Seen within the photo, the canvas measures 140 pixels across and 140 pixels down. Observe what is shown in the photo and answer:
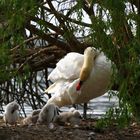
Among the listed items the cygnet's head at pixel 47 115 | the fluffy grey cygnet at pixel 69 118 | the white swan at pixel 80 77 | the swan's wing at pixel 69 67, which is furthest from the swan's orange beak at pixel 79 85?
the cygnet's head at pixel 47 115

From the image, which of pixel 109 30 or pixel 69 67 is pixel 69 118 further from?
pixel 109 30

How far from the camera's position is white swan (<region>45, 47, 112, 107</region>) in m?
7.74

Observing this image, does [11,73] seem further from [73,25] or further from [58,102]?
[73,25]

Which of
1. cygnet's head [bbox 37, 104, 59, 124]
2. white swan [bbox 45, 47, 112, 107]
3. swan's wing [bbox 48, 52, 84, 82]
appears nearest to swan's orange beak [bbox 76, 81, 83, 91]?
white swan [bbox 45, 47, 112, 107]

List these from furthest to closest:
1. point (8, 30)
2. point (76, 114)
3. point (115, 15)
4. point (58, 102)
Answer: point (58, 102) → point (76, 114) → point (8, 30) → point (115, 15)

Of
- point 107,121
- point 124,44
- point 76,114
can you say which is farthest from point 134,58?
point 76,114

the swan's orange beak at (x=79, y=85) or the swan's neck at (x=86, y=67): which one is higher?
the swan's neck at (x=86, y=67)

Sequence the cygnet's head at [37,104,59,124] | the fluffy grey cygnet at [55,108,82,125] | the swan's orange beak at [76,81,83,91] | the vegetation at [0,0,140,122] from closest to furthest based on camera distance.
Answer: the vegetation at [0,0,140,122] < the cygnet's head at [37,104,59,124] < the fluffy grey cygnet at [55,108,82,125] < the swan's orange beak at [76,81,83,91]

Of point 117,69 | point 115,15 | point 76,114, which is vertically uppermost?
point 115,15

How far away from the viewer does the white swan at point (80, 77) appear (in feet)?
25.4

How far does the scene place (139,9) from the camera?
5512mm

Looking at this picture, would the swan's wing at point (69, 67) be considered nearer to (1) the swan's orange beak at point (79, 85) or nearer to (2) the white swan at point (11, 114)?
(1) the swan's orange beak at point (79, 85)

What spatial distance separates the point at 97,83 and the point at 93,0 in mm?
2867

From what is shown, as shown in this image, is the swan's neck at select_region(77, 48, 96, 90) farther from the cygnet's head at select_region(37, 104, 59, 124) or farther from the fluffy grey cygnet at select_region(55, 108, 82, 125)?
→ the cygnet's head at select_region(37, 104, 59, 124)
